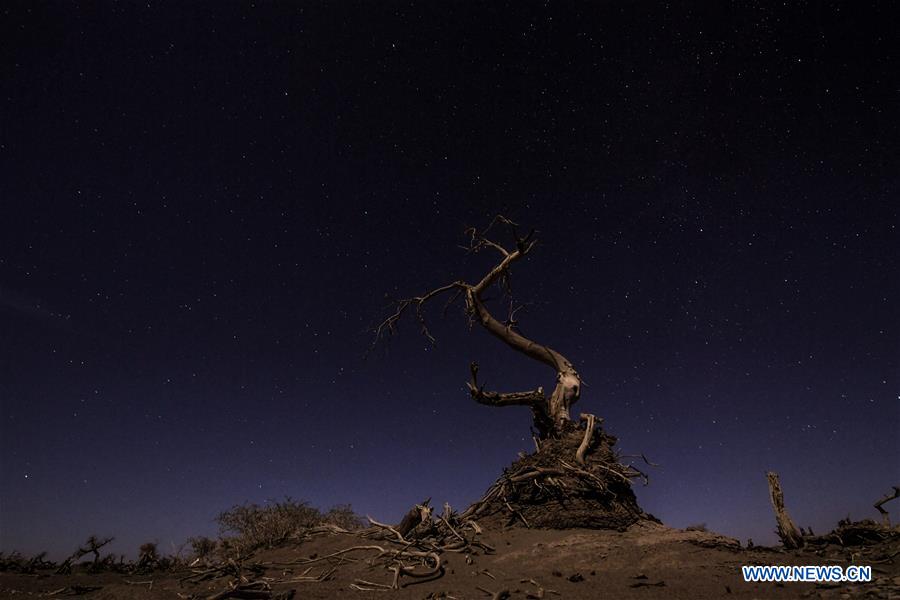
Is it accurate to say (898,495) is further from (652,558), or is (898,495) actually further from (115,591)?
(115,591)

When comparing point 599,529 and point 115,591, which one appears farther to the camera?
point 599,529

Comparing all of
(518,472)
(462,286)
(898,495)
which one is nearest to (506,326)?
(462,286)

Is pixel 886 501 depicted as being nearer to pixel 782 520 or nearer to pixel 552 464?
pixel 782 520

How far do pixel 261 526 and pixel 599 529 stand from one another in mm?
8880

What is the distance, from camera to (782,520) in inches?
278

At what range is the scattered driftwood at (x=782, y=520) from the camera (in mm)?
6805

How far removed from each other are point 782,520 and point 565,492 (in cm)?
336

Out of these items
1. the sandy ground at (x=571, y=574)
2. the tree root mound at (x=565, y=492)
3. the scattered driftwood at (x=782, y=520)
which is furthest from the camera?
the tree root mound at (x=565, y=492)

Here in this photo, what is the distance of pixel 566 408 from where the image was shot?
38.8ft

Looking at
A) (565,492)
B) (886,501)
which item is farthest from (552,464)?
(886,501)

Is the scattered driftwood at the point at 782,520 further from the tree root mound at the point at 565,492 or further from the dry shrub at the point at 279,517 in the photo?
the dry shrub at the point at 279,517

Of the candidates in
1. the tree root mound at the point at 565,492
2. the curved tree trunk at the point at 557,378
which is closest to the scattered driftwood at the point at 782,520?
the tree root mound at the point at 565,492

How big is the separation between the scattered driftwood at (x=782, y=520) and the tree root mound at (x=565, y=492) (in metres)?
2.44

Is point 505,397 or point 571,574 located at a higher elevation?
point 505,397
